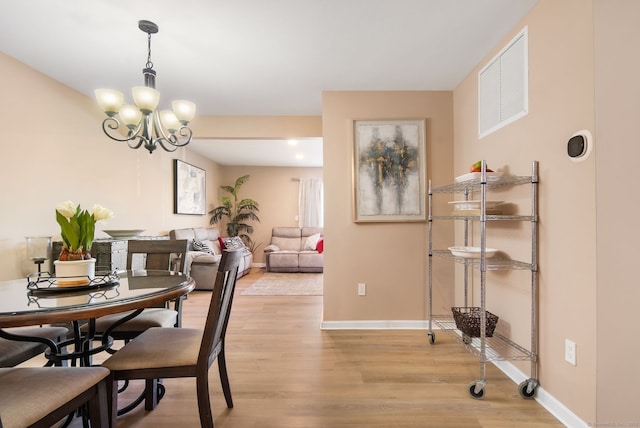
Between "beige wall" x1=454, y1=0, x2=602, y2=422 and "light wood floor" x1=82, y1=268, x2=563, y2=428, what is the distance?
357 mm

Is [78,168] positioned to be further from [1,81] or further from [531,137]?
[531,137]

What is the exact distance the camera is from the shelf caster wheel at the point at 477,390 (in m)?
1.84

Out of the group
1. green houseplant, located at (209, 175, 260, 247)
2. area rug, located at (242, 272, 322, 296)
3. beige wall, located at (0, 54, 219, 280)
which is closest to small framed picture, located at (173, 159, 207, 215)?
green houseplant, located at (209, 175, 260, 247)

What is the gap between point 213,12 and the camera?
1885mm

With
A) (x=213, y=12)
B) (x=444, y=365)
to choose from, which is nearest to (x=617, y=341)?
(x=444, y=365)

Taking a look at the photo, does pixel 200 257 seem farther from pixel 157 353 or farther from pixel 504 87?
pixel 504 87

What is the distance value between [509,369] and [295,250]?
519 cm

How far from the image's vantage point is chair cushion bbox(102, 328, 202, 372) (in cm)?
135

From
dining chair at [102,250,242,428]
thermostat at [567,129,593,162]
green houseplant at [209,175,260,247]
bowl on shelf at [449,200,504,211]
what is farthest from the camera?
green houseplant at [209,175,260,247]

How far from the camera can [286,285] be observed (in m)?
5.12

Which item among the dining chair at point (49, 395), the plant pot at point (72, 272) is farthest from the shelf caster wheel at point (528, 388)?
the plant pot at point (72, 272)

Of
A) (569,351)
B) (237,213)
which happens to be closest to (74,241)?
(569,351)

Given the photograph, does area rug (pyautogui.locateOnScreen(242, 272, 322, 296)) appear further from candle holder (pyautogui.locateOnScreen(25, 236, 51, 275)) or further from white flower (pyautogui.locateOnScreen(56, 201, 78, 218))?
white flower (pyautogui.locateOnScreen(56, 201, 78, 218))

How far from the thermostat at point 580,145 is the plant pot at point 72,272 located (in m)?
2.53
